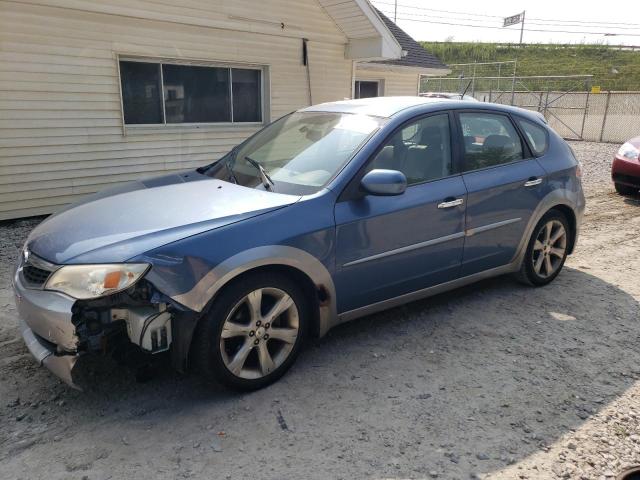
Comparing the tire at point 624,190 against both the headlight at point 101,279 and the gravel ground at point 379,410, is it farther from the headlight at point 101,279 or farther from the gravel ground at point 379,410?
the headlight at point 101,279

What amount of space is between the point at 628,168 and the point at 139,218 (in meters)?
8.43

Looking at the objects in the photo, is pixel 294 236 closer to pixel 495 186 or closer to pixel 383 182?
pixel 383 182

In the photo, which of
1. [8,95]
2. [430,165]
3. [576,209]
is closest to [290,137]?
[430,165]

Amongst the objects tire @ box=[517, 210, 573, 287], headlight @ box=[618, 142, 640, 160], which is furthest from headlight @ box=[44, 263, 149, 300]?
headlight @ box=[618, 142, 640, 160]

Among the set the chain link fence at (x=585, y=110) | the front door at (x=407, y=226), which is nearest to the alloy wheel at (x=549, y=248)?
the front door at (x=407, y=226)

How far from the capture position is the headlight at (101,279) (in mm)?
2691

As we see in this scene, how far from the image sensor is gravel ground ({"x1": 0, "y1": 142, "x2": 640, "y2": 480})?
259cm

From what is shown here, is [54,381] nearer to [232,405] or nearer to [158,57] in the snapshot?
[232,405]

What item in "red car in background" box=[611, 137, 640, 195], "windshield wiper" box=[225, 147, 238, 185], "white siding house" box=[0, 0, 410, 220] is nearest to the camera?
"windshield wiper" box=[225, 147, 238, 185]

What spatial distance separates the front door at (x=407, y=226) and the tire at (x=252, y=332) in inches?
14.8

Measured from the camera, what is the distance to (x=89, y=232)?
3.03 meters

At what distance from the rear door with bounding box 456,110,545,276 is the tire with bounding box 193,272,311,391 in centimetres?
160

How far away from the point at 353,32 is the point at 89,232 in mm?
8456

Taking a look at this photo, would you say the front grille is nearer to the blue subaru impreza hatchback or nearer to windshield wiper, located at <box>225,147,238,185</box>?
→ the blue subaru impreza hatchback
